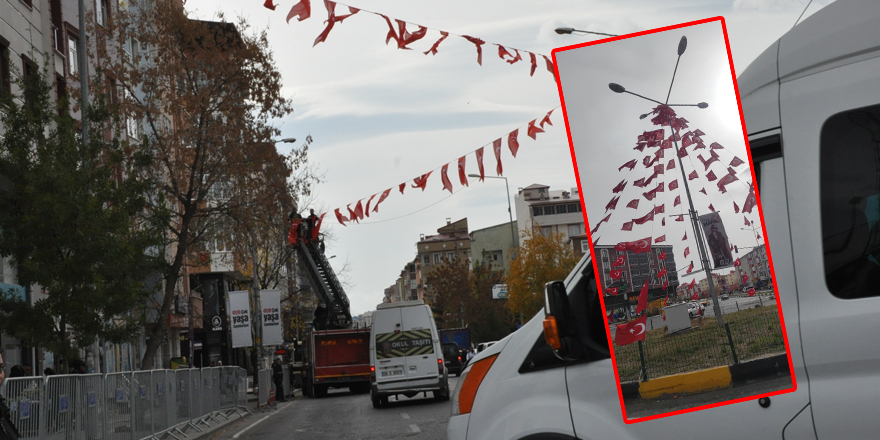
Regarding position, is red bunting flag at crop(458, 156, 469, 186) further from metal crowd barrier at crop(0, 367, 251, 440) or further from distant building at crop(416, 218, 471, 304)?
distant building at crop(416, 218, 471, 304)

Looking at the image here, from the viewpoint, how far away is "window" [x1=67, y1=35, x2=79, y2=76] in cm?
2888

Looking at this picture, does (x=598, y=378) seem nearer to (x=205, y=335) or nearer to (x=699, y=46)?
(x=699, y=46)

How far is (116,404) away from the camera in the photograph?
14.2 metres

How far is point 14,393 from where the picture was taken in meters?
10.1

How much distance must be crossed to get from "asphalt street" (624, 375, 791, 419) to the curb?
1.2 inches

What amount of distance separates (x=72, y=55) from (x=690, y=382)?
98.0 feet

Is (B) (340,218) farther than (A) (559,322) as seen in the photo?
Yes

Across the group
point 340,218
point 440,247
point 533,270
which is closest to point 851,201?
point 340,218

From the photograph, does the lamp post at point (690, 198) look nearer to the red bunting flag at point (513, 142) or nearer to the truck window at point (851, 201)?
the truck window at point (851, 201)

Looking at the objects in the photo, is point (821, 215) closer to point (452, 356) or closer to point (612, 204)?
point (612, 204)

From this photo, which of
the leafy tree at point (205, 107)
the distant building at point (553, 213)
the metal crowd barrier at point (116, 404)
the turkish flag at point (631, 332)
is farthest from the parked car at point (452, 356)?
the distant building at point (553, 213)

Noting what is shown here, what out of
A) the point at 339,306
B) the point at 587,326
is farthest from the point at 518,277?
the point at 587,326

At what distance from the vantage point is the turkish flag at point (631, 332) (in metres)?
3.32

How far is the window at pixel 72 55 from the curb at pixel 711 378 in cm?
2878
